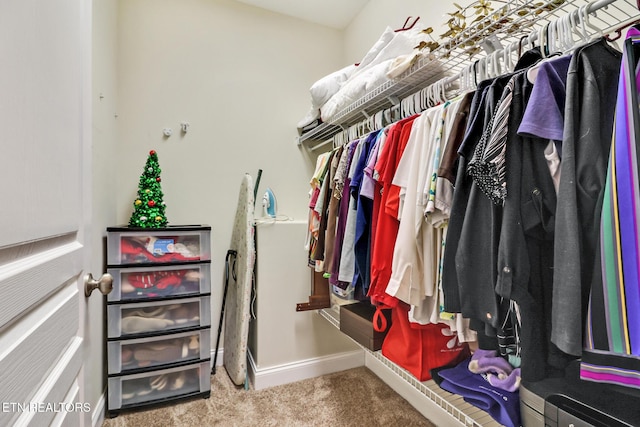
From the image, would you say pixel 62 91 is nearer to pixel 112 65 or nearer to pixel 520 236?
pixel 520 236

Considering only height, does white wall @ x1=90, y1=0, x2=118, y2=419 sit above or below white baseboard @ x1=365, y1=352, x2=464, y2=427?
above

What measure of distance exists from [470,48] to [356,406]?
185cm

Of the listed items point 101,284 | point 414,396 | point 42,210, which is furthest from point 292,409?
point 42,210

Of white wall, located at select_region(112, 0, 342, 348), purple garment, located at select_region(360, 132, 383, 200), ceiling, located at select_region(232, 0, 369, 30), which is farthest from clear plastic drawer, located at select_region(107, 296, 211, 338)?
ceiling, located at select_region(232, 0, 369, 30)

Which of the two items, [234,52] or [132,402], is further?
[234,52]

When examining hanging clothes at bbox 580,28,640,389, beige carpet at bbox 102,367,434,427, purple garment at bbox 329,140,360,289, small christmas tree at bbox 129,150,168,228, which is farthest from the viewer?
small christmas tree at bbox 129,150,168,228

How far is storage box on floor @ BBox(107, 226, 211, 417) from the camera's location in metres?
1.69

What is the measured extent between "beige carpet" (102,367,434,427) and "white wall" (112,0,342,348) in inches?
25.1

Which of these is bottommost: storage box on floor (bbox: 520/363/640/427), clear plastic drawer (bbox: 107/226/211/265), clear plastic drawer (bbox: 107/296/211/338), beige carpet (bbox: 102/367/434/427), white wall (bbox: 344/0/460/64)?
beige carpet (bbox: 102/367/434/427)

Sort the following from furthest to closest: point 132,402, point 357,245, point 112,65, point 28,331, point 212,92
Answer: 1. point 212,92
2. point 112,65
3. point 132,402
4. point 357,245
5. point 28,331

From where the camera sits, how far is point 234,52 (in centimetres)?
235

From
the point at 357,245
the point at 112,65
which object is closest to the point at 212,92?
the point at 112,65

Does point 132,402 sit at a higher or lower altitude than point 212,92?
lower

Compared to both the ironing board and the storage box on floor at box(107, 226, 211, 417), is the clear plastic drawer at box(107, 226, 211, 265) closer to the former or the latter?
the storage box on floor at box(107, 226, 211, 417)
